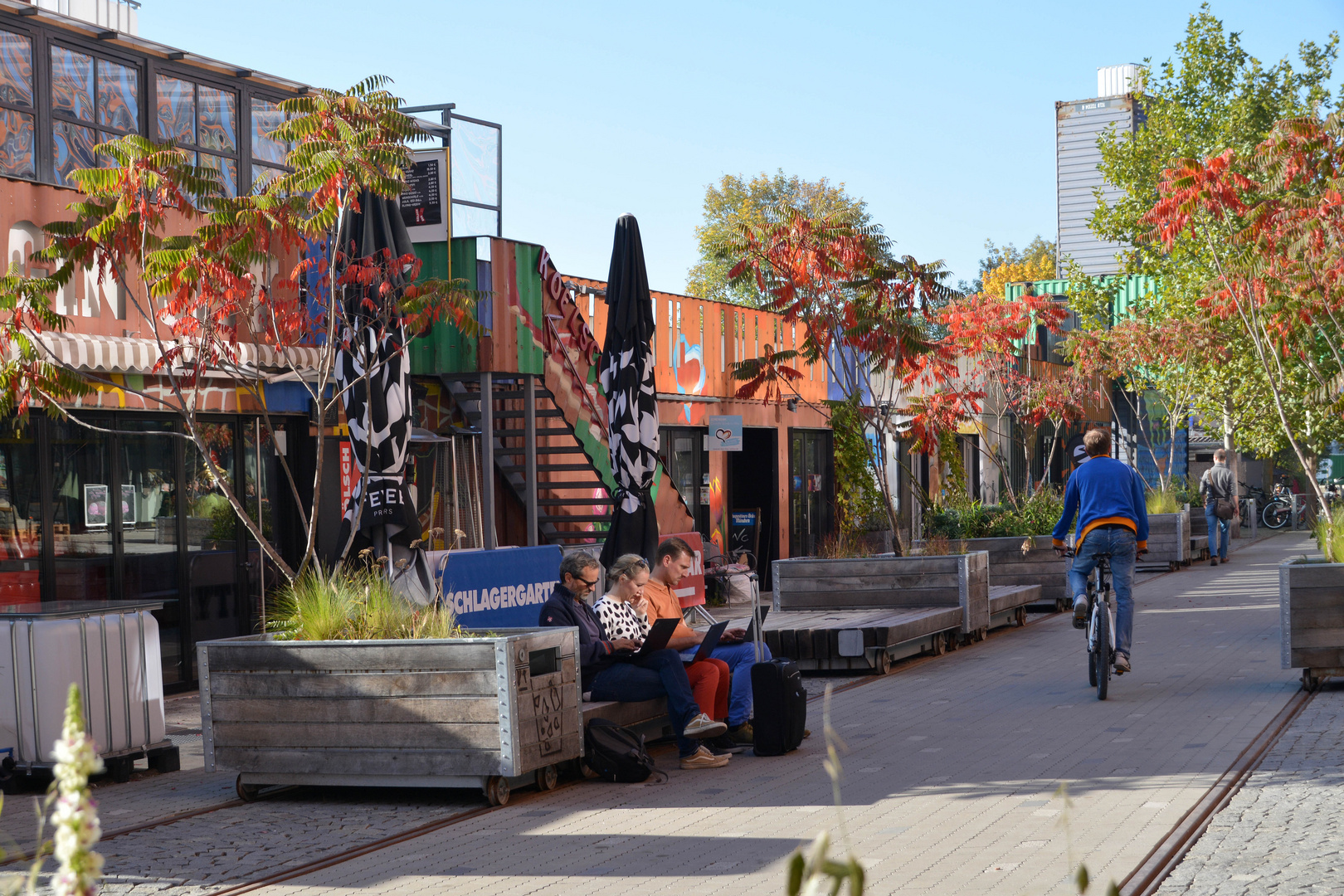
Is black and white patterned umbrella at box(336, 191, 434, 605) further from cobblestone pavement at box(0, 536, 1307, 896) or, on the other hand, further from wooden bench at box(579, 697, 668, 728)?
wooden bench at box(579, 697, 668, 728)

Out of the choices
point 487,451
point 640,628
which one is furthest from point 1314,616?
point 487,451

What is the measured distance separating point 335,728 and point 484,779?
831mm

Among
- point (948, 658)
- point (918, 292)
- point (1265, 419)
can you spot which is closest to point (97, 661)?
point (948, 658)

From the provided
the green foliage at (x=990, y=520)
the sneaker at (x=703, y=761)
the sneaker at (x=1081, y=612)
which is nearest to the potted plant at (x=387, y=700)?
the sneaker at (x=703, y=761)

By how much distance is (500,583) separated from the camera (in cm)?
1257

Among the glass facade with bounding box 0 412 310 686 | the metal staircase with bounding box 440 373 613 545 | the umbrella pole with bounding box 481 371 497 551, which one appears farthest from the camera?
the metal staircase with bounding box 440 373 613 545

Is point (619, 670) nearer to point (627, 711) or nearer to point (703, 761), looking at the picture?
point (627, 711)

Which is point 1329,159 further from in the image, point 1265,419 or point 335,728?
point 1265,419

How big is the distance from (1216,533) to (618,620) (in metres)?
18.9

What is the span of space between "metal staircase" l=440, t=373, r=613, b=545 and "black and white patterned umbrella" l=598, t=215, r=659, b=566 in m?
2.04

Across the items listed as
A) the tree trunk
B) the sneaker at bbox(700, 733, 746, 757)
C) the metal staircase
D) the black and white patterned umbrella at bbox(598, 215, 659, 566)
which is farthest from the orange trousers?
the tree trunk

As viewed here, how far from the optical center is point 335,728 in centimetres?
758

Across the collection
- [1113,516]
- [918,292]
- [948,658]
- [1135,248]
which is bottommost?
[948,658]

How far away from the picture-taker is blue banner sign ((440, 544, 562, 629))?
11867 millimetres
